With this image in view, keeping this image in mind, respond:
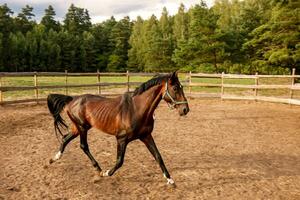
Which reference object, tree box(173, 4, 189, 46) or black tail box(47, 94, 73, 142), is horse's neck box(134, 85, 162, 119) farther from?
tree box(173, 4, 189, 46)

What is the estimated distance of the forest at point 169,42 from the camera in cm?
2331

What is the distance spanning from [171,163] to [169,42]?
46.0m

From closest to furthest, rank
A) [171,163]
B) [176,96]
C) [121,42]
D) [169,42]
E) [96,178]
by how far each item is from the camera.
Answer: [176,96] → [96,178] → [171,163] → [169,42] → [121,42]

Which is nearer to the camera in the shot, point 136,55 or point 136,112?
point 136,112

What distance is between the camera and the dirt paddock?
14.7 ft

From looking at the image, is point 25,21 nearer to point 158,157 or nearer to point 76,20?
point 76,20

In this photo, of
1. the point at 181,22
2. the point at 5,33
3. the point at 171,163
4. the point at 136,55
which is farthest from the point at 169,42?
the point at 171,163

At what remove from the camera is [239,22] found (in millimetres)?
41188

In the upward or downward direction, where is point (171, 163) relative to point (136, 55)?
downward

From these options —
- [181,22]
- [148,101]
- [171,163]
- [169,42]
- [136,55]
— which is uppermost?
[181,22]

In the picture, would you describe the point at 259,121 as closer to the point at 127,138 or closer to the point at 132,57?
the point at 127,138

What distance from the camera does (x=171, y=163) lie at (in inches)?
228

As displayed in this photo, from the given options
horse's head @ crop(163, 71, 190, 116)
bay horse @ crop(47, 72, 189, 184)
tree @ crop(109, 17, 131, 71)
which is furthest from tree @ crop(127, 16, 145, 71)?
horse's head @ crop(163, 71, 190, 116)

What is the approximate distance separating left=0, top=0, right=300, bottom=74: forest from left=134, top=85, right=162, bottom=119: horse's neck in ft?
61.0
